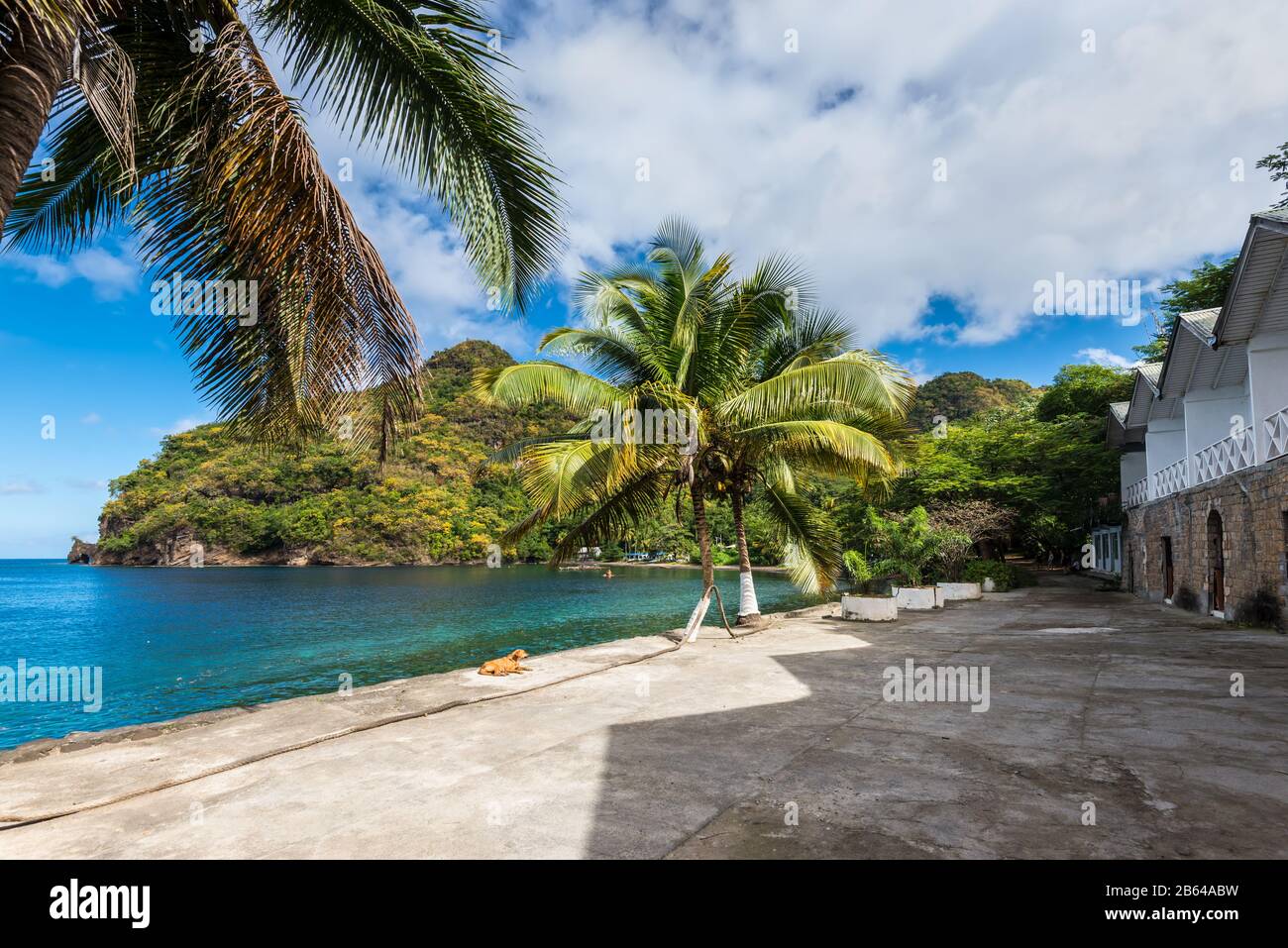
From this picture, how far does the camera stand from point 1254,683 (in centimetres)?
734

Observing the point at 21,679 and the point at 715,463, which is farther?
the point at 21,679

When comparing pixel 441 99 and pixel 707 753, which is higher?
pixel 441 99

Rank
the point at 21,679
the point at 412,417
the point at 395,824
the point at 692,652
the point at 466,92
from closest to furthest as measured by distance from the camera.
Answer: the point at 395,824, the point at 466,92, the point at 412,417, the point at 692,652, the point at 21,679

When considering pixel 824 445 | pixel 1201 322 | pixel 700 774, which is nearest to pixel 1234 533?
pixel 1201 322

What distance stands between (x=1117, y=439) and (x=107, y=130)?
29550mm

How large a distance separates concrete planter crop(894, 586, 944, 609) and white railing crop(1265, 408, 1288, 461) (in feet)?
25.7

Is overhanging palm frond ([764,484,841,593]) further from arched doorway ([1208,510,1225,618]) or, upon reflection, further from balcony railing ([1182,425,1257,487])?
arched doorway ([1208,510,1225,618])

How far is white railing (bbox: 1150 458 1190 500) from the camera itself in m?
17.9

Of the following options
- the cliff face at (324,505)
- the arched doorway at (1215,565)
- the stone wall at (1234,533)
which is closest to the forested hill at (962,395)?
the cliff face at (324,505)

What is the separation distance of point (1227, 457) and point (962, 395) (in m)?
69.9

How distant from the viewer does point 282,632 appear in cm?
2978

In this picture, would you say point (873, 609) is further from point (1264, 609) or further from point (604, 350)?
point (604, 350)
